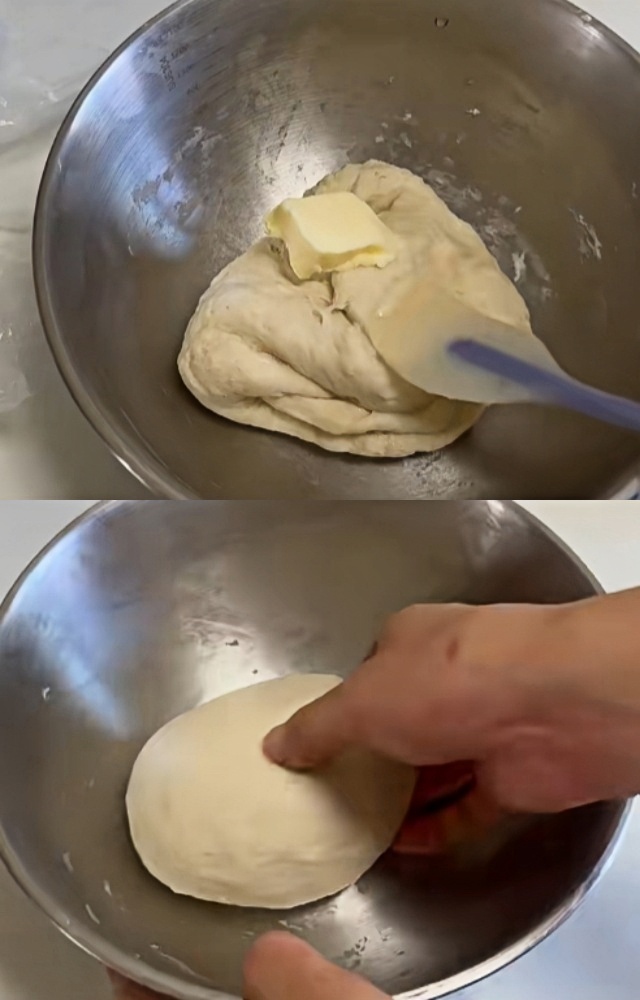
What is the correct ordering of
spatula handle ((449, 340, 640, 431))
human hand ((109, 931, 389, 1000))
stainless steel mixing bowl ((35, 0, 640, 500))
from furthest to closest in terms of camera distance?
stainless steel mixing bowl ((35, 0, 640, 500))
spatula handle ((449, 340, 640, 431))
human hand ((109, 931, 389, 1000))

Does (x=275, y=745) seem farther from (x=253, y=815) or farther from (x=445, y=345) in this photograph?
(x=445, y=345)

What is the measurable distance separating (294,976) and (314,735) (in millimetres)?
170

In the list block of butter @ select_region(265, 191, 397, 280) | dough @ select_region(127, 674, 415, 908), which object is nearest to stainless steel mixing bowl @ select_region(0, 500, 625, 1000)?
dough @ select_region(127, 674, 415, 908)

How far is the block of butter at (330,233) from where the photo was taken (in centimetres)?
64

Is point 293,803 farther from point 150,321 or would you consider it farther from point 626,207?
point 626,207

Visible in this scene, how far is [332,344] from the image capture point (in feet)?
2.15

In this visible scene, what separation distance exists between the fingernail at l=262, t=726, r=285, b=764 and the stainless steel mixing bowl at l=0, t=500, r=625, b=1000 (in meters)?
0.10

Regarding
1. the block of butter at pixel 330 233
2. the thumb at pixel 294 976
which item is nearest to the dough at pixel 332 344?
the block of butter at pixel 330 233

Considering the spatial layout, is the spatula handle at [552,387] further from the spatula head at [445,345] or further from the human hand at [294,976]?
the human hand at [294,976]

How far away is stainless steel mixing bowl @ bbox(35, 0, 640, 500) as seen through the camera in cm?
63

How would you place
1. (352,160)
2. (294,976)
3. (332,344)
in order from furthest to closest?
1. (352,160)
2. (332,344)
3. (294,976)

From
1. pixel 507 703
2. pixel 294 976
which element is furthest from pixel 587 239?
pixel 294 976

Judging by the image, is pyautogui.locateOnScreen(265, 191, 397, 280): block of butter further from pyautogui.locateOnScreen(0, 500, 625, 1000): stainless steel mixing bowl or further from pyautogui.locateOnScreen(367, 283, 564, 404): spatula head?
pyautogui.locateOnScreen(0, 500, 625, 1000): stainless steel mixing bowl

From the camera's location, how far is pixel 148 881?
0.61 metres
